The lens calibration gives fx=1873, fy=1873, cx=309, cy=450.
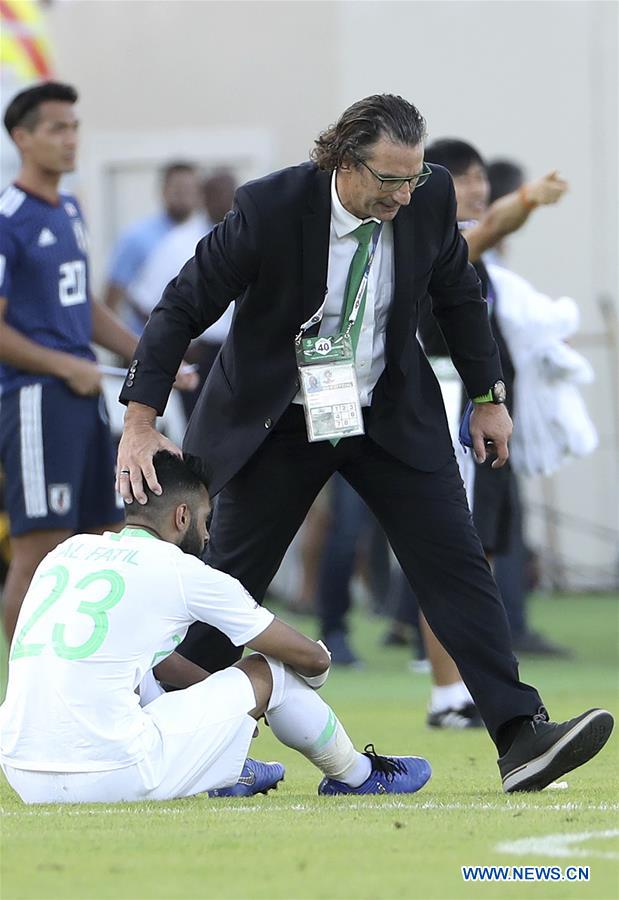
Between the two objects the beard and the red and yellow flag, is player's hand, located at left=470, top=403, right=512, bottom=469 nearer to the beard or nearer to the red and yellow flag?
the beard

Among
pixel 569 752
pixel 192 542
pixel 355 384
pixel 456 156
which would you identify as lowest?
pixel 569 752

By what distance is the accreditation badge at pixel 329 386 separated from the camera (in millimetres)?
4902

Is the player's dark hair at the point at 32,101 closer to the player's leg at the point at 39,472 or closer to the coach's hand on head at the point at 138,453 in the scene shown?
the player's leg at the point at 39,472

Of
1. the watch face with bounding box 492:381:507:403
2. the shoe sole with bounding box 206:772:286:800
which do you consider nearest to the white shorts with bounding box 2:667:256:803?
the shoe sole with bounding box 206:772:286:800

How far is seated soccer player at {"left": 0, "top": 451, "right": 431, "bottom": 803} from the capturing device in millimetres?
4484

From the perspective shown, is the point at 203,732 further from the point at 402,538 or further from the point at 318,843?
the point at 402,538

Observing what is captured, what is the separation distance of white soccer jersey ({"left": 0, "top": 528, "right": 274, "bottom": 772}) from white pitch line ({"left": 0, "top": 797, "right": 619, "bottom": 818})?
11 cm

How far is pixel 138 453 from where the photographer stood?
4.71 metres

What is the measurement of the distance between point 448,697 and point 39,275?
2.19 m

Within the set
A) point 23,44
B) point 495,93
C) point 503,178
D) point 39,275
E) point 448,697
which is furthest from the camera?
point 495,93

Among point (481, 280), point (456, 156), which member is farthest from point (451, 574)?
point (456, 156)

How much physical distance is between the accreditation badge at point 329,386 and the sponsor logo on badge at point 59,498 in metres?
2.32

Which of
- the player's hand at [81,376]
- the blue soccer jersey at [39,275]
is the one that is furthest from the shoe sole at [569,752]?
the blue soccer jersey at [39,275]

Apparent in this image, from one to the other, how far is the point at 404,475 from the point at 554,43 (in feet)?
30.4
